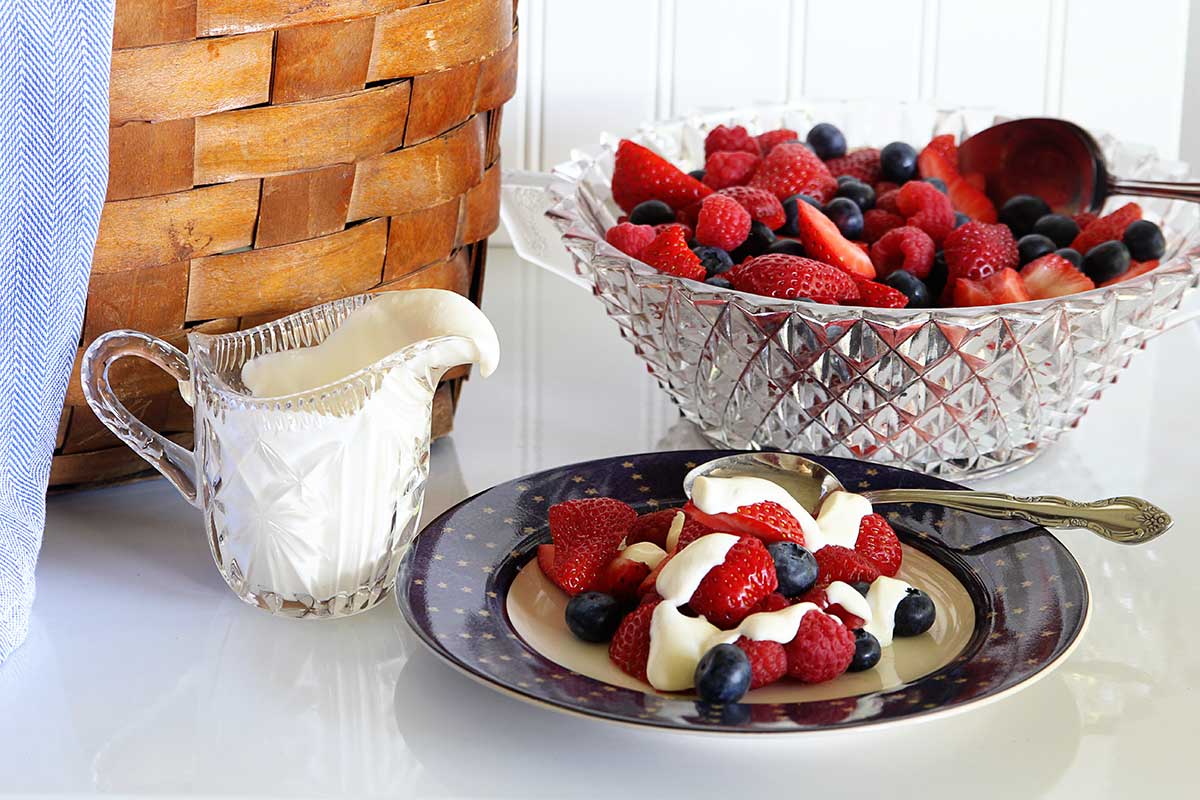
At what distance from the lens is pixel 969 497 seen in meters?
0.69

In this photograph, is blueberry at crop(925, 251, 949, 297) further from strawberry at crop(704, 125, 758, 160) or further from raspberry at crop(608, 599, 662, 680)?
raspberry at crop(608, 599, 662, 680)

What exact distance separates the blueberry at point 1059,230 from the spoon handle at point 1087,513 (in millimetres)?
257

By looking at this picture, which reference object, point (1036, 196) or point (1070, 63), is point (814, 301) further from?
point (1070, 63)

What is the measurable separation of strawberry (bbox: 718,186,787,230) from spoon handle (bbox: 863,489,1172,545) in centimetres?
24

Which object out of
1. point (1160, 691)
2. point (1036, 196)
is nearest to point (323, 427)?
point (1160, 691)

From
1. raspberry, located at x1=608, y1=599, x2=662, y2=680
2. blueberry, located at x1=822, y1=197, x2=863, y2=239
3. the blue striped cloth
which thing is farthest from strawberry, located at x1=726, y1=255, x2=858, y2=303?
the blue striped cloth

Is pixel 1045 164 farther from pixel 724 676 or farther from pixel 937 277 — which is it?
pixel 724 676

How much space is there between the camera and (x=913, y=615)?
Answer: 609mm

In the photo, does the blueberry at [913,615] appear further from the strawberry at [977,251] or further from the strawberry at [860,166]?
the strawberry at [860,166]

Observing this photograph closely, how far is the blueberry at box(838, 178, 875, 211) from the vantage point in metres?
0.91

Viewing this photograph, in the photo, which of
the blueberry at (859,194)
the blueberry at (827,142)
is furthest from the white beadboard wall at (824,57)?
the blueberry at (859,194)

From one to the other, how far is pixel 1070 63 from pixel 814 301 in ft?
2.24

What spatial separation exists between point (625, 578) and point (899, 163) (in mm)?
458

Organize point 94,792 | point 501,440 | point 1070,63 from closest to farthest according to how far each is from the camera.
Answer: point 94,792
point 501,440
point 1070,63
